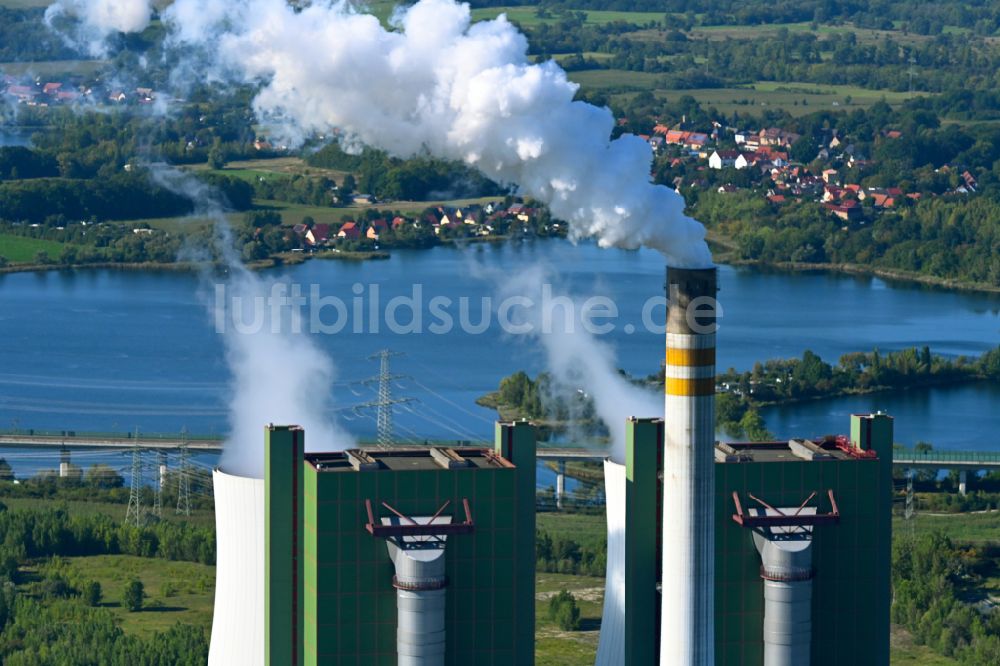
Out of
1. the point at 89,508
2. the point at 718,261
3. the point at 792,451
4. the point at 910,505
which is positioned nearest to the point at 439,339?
the point at 718,261

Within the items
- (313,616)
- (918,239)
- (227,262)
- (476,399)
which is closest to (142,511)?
(476,399)

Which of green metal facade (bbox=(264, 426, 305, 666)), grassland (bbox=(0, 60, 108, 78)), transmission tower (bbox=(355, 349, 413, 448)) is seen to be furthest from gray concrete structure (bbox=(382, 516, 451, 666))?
grassland (bbox=(0, 60, 108, 78))

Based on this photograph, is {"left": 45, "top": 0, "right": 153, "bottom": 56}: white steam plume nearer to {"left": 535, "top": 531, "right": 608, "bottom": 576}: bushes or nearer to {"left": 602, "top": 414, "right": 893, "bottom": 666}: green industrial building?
{"left": 602, "top": 414, "right": 893, "bottom": 666}: green industrial building

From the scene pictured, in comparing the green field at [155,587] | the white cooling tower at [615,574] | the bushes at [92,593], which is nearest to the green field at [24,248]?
the green field at [155,587]

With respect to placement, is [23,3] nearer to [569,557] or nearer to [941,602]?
[569,557]

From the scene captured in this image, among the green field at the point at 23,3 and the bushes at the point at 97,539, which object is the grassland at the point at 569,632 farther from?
the green field at the point at 23,3
